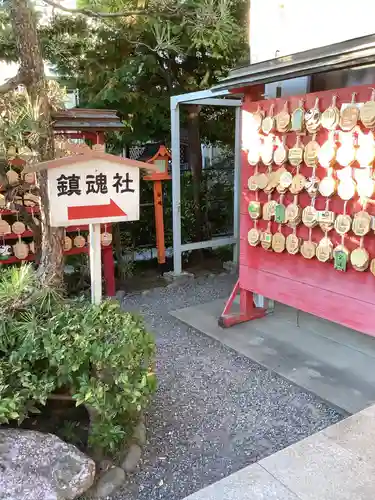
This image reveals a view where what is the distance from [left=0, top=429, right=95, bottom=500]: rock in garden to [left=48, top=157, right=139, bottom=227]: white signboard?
1102mm

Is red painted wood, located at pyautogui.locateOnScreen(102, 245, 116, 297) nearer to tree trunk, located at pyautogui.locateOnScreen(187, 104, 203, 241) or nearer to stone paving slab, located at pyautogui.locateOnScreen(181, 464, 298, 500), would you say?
tree trunk, located at pyautogui.locateOnScreen(187, 104, 203, 241)

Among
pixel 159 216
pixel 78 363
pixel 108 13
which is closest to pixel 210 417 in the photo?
pixel 78 363

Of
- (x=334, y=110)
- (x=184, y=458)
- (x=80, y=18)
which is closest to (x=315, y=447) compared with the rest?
(x=184, y=458)

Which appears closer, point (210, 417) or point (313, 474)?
point (313, 474)

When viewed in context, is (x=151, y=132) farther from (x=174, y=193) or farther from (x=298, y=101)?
(x=298, y=101)

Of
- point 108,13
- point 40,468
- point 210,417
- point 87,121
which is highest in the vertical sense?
point 108,13

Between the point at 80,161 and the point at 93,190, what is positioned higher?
the point at 80,161

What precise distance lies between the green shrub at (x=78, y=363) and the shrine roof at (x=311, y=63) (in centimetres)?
207

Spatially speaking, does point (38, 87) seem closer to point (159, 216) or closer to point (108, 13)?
point (108, 13)

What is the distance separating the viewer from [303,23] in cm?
390

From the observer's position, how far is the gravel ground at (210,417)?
2404 mm

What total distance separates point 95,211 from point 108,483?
1.44m

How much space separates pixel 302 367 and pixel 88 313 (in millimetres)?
1867

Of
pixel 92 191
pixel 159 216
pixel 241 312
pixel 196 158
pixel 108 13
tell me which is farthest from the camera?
pixel 196 158
